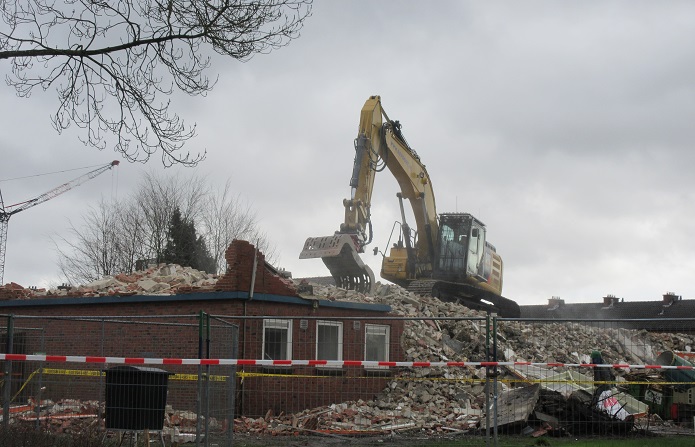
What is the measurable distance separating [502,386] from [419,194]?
1468 cm

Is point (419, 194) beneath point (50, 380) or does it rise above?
above

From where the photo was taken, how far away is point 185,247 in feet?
151

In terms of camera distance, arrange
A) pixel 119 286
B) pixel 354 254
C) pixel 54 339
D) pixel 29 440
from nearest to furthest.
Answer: pixel 29 440 < pixel 54 339 < pixel 119 286 < pixel 354 254

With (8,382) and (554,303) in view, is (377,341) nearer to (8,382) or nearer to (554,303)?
(8,382)

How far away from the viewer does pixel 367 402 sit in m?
15.0

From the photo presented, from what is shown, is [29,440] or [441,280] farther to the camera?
[441,280]

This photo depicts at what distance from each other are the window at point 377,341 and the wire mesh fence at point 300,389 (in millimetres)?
41

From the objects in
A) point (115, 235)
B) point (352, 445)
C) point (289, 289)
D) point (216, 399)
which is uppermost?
point (115, 235)

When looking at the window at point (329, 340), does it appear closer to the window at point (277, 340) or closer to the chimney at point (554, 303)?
the window at point (277, 340)

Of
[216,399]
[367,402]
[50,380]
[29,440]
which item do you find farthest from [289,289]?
[29,440]

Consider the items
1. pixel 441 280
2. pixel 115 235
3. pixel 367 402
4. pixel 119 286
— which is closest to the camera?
pixel 367 402

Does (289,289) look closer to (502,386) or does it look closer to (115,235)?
(502,386)

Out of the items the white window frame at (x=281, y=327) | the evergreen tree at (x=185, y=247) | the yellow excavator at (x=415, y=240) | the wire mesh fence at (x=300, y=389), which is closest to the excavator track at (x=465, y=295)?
the yellow excavator at (x=415, y=240)

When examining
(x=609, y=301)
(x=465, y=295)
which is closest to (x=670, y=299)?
(x=609, y=301)
